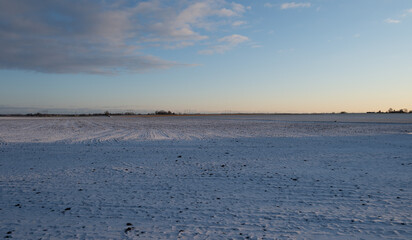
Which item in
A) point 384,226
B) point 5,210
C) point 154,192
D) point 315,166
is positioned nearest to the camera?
point 384,226

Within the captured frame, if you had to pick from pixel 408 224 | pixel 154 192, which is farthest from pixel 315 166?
pixel 154 192

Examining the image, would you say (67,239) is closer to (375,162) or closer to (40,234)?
(40,234)

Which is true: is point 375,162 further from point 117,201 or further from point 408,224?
point 117,201

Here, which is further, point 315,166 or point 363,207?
point 315,166

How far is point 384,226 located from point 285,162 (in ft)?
22.1

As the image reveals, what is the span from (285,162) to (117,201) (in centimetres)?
763

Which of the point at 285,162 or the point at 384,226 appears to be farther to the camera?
the point at 285,162

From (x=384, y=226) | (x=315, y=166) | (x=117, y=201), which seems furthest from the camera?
(x=315, y=166)

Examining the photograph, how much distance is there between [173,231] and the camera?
5.20 meters

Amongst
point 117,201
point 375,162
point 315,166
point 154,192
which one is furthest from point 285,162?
point 117,201

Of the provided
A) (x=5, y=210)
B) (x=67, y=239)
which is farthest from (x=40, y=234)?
(x=5, y=210)

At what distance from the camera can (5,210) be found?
20.3ft

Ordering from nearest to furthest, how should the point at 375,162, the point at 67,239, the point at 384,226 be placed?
1. the point at 67,239
2. the point at 384,226
3. the point at 375,162

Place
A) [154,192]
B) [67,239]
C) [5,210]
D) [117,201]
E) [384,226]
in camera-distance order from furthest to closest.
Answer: [154,192], [117,201], [5,210], [384,226], [67,239]
